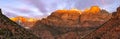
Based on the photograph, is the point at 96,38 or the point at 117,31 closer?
the point at 117,31

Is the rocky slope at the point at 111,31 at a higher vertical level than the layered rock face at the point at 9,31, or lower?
lower

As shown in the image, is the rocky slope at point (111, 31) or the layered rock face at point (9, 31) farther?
the rocky slope at point (111, 31)

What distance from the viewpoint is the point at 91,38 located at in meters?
149

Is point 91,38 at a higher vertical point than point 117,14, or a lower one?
lower

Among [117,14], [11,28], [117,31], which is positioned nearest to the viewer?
[11,28]

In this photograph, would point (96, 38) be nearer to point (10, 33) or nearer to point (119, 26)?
point (119, 26)

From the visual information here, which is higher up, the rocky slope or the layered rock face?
the layered rock face

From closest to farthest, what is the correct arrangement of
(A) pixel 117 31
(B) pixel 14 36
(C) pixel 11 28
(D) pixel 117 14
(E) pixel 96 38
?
(B) pixel 14 36, (C) pixel 11 28, (A) pixel 117 31, (E) pixel 96 38, (D) pixel 117 14

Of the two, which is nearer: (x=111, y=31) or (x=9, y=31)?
(x=9, y=31)

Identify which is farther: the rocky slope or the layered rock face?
the rocky slope

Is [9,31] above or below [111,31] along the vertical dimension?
above

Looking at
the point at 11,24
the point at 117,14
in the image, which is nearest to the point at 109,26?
the point at 117,14

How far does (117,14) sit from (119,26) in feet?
64.6

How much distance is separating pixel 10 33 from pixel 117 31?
7297 cm
